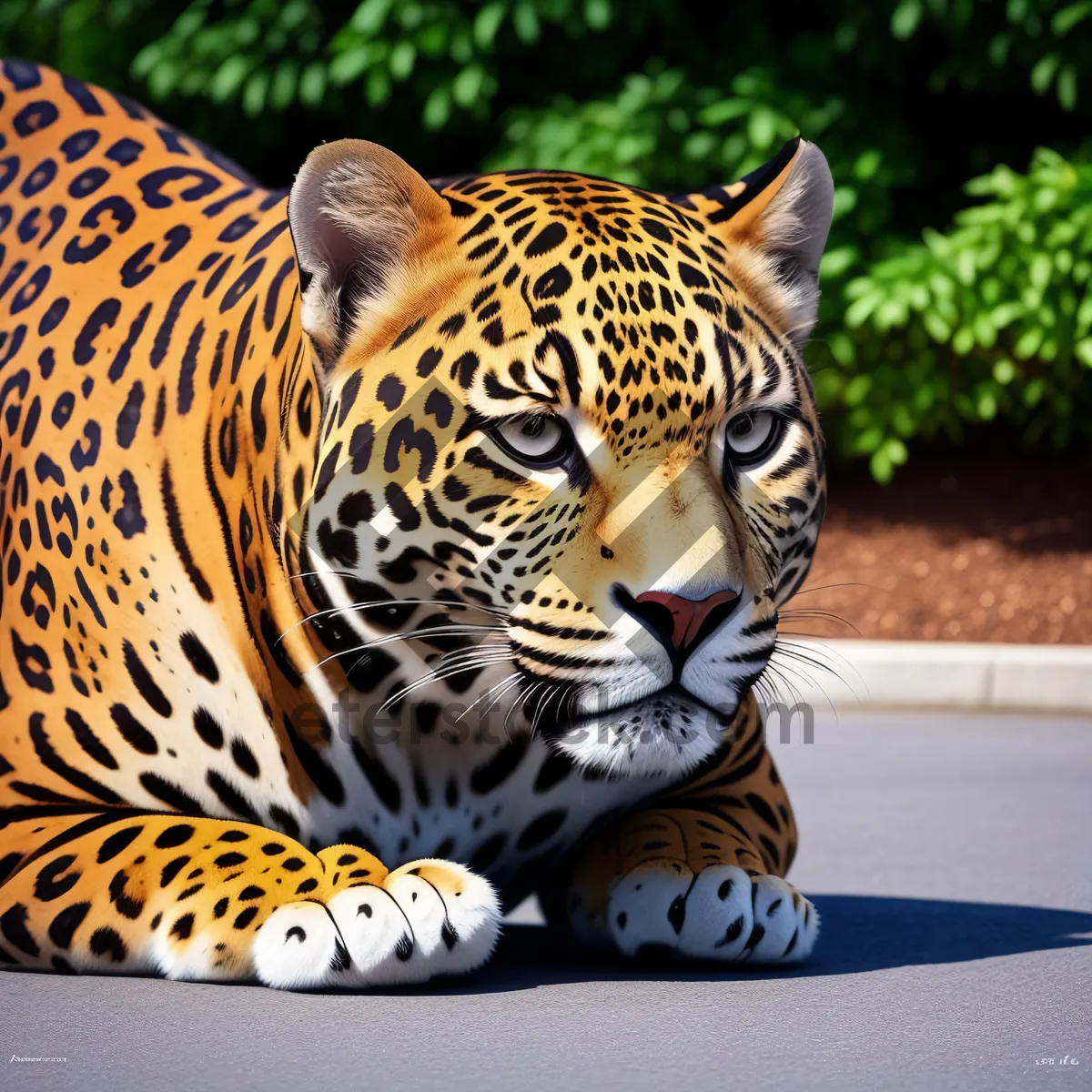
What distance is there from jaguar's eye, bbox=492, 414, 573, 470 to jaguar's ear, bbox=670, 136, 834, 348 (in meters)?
0.60

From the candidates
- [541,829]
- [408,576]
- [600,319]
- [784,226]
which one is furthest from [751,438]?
[541,829]

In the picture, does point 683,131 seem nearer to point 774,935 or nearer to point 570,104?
point 570,104

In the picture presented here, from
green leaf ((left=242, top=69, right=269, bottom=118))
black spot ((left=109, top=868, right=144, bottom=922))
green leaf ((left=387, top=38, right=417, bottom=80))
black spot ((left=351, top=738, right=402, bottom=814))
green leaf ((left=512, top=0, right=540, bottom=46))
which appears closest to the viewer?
black spot ((left=109, top=868, right=144, bottom=922))

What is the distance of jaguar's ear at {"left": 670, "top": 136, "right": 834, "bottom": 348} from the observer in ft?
12.4

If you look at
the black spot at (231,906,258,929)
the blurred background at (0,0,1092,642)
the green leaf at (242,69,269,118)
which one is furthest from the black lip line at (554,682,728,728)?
the green leaf at (242,69,269,118)

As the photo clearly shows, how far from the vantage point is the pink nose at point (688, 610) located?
10.6ft

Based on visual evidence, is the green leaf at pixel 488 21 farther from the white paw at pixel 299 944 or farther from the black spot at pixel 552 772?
the white paw at pixel 299 944

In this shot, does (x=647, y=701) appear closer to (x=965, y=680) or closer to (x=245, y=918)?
(x=245, y=918)

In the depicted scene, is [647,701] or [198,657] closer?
[647,701]

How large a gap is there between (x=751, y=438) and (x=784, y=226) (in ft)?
1.70

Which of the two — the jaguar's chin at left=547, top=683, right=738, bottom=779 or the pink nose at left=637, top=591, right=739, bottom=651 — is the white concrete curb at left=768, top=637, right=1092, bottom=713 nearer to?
the jaguar's chin at left=547, top=683, right=738, bottom=779

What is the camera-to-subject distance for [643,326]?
3.43 meters

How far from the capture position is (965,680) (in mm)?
9031

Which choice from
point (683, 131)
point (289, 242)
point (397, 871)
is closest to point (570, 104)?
point (683, 131)
